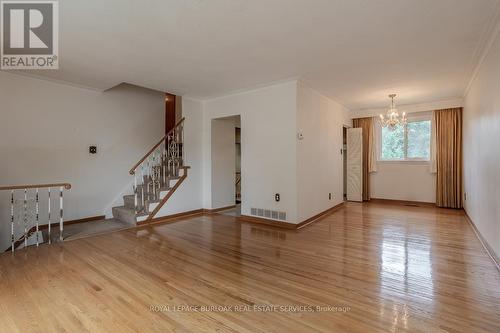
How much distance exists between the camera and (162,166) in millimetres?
5980

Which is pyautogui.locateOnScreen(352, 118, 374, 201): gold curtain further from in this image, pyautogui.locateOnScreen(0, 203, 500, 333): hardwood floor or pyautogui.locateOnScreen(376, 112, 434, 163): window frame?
pyautogui.locateOnScreen(0, 203, 500, 333): hardwood floor

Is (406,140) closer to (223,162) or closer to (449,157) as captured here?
(449,157)

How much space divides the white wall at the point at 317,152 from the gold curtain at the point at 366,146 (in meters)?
1.18

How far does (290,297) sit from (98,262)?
2.43 metres

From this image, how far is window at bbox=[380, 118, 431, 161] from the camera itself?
6.97 m

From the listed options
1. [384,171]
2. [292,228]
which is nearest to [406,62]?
[292,228]

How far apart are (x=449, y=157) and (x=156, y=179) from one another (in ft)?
23.9

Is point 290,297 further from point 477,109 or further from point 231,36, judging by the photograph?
point 477,109

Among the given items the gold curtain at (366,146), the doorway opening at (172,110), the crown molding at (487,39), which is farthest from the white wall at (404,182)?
the doorway opening at (172,110)

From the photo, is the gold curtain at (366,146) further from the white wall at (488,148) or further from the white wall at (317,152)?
the white wall at (488,148)

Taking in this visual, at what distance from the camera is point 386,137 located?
7.57m

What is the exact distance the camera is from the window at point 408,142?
6973 mm

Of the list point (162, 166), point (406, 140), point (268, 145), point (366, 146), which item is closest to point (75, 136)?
point (162, 166)

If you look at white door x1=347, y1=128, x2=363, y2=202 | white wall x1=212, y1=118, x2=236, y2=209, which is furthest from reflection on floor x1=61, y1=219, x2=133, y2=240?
white door x1=347, y1=128, x2=363, y2=202
